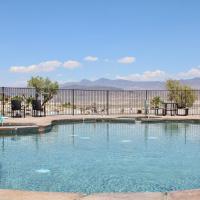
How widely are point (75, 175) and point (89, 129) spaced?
732cm

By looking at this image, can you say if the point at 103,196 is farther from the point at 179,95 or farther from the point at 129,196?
the point at 179,95

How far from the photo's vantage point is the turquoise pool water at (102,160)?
6.50m

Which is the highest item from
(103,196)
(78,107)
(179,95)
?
(179,95)

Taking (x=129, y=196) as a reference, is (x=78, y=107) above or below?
above

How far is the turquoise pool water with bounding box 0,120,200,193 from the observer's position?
21.3 feet

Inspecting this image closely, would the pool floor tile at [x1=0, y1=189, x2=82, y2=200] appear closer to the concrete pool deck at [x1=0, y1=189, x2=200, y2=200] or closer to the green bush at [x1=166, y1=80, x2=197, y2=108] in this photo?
the concrete pool deck at [x1=0, y1=189, x2=200, y2=200]

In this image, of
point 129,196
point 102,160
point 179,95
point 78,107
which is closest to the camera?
point 129,196

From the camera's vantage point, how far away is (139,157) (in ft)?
29.6

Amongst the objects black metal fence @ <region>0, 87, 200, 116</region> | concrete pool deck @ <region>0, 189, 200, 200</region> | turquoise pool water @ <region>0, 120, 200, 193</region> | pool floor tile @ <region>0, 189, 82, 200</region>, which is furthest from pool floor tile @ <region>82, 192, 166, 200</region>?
black metal fence @ <region>0, 87, 200, 116</region>

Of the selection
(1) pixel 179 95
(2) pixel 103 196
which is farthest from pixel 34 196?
(1) pixel 179 95

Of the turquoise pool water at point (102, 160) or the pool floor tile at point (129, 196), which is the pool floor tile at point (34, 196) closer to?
the pool floor tile at point (129, 196)

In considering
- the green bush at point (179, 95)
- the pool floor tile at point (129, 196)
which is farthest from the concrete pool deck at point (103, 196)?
the green bush at point (179, 95)

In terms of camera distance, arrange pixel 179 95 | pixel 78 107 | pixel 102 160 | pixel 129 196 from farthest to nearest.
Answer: pixel 78 107 < pixel 179 95 < pixel 102 160 < pixel 129 196

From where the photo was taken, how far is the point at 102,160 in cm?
863
